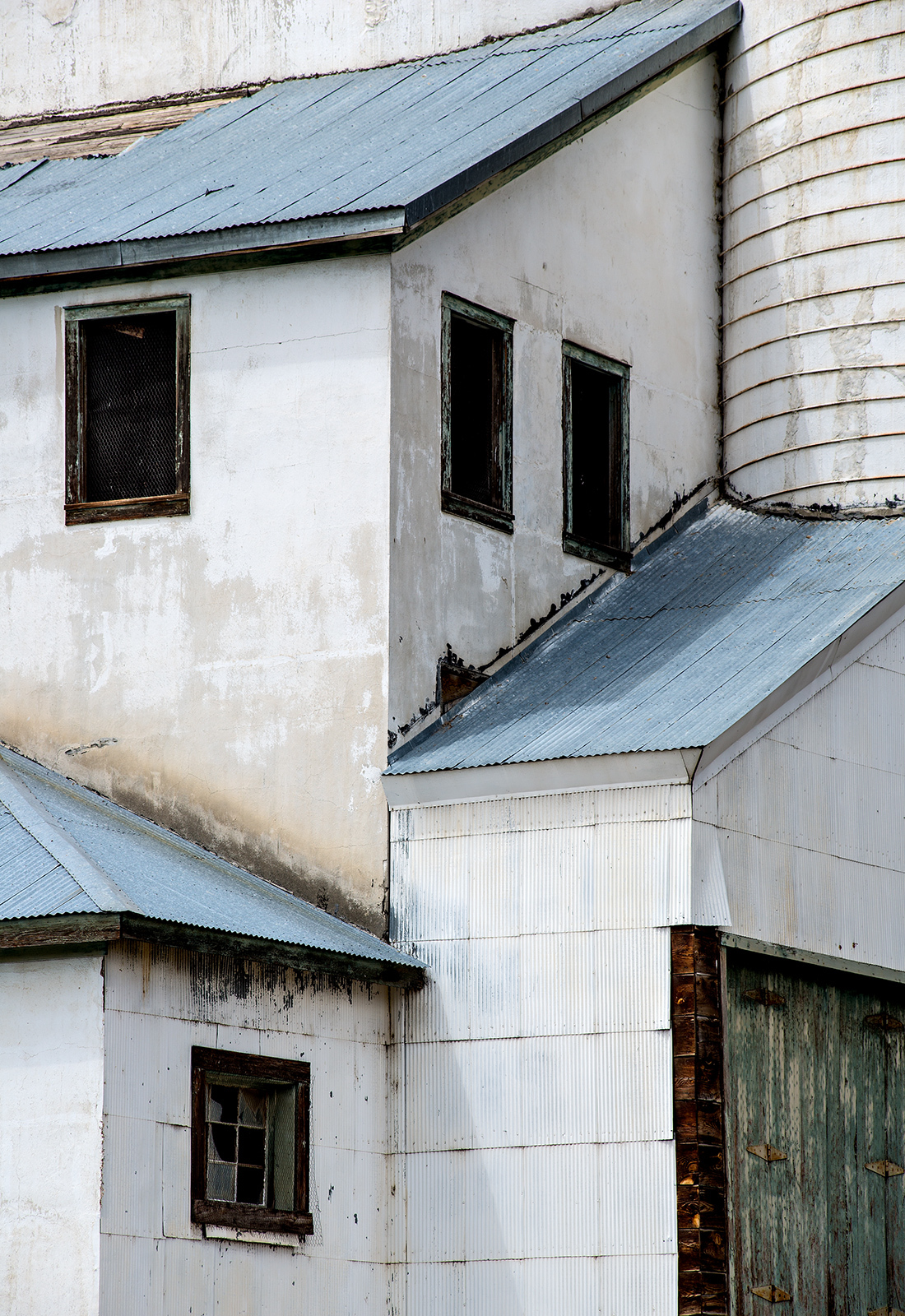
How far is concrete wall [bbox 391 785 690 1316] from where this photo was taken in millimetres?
14680

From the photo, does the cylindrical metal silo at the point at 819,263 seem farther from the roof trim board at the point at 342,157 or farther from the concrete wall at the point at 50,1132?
the concrete wall at the point at 50,1132

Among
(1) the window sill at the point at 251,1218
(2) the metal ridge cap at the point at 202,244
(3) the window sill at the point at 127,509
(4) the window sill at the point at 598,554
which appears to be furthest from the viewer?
(4) the window sill at the point at 598,554

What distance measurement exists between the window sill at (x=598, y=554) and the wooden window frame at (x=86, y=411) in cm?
304

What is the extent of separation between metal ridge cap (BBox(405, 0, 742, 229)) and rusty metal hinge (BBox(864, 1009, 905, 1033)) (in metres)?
6.43

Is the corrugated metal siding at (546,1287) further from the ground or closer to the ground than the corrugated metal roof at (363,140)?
closer to the ground

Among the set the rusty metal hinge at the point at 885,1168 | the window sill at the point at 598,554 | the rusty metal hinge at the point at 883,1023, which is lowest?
the rusty metal hinge at the point at 885,1168

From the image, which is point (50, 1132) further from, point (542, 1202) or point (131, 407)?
point (131, 407)

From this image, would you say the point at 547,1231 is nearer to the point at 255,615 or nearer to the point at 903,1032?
the point at 903,1032

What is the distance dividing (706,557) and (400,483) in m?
3.17

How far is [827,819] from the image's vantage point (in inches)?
623

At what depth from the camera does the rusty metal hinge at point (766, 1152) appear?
49.4 feet

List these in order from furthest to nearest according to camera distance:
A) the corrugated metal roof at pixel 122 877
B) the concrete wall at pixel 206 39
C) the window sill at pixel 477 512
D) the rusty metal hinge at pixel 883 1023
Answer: the concrete wall at pixel 206 39 < the window sill at pixel 477 512 < the rusty metal hinge at pixel 883 1023 < the corrugated metal roof at pixel 122 877

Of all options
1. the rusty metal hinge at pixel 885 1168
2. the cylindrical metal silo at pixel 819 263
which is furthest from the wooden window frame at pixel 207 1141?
the cylindrical metal silo at pixel 819 263

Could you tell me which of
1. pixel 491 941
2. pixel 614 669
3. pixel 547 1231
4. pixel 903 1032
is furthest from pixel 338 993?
pixel 903 1032
